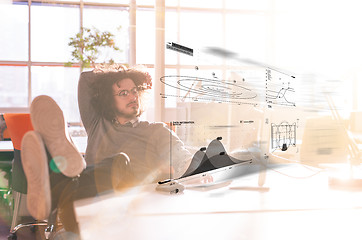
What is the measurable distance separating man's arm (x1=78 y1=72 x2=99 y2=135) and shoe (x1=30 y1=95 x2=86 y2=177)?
1118 millimetres

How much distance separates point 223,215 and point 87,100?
1.22 metres

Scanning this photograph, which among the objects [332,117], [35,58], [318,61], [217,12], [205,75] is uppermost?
[217,12]

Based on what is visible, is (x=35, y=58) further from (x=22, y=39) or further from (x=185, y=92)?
(x=185, y=92)

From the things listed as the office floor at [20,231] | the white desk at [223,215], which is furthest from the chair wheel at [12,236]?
the white desk at [223,215]

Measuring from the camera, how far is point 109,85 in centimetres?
171

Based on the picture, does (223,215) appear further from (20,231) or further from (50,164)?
(20,231)

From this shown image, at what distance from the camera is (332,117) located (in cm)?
150

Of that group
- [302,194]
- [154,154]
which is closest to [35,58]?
[154,154]

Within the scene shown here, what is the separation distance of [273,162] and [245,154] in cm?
21

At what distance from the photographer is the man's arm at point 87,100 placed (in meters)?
1.66
